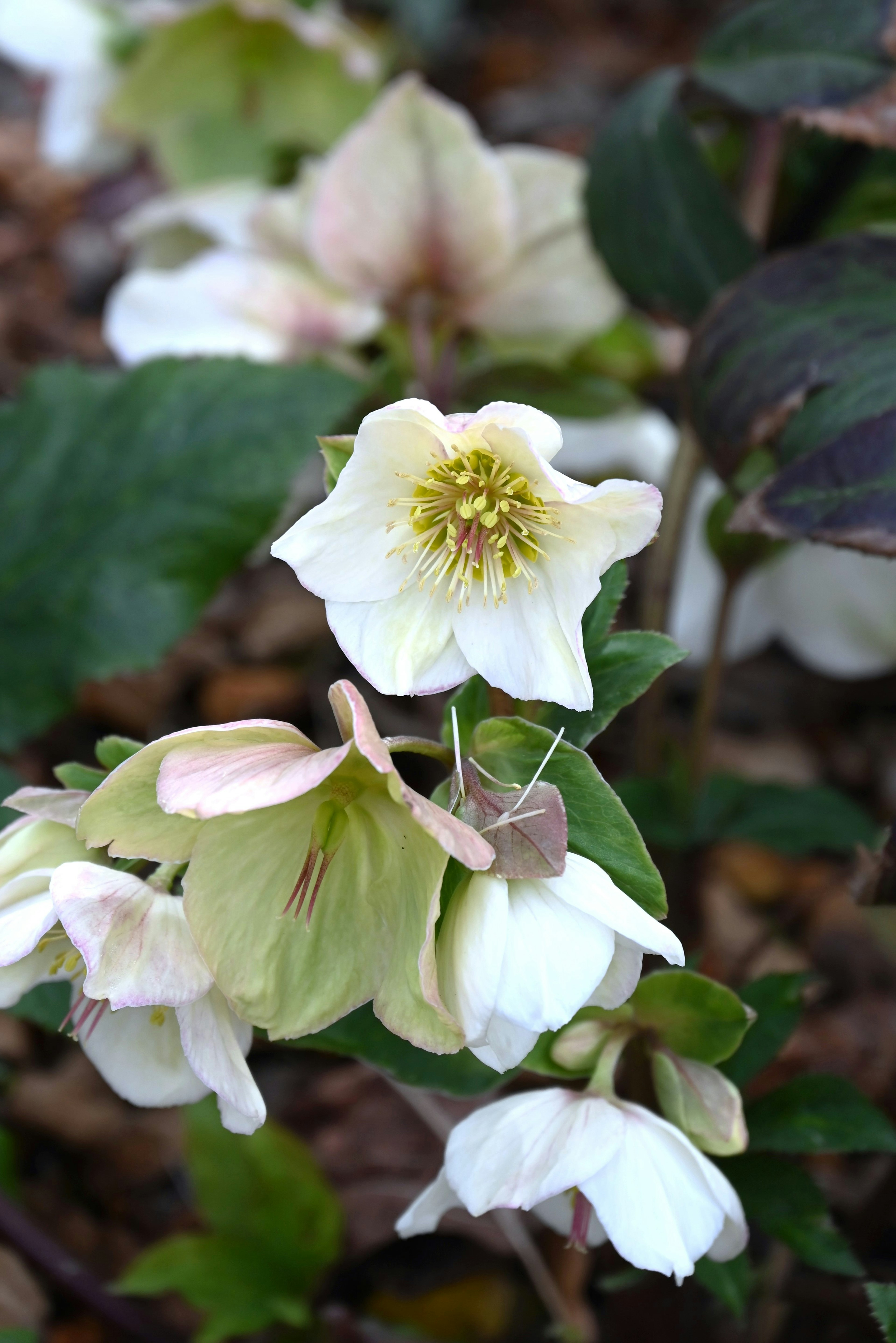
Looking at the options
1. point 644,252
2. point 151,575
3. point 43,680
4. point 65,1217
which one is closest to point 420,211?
point 644,252

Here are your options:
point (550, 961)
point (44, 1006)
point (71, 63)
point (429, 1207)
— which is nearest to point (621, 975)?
point (550, 961)

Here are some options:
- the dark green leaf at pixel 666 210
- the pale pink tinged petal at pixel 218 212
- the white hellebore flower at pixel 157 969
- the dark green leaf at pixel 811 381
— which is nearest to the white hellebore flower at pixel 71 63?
the pale pink tinged petal at pixel 218 212

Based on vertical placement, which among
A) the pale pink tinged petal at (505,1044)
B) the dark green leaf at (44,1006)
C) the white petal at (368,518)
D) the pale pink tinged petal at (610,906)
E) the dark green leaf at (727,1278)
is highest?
the white petal at (368,518)

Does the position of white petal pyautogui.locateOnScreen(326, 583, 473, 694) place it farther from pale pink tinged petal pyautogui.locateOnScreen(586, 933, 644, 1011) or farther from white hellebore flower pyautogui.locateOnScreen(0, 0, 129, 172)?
white hellebore flower pyautogui.locateOnScreen(0, 0, 129, 172)

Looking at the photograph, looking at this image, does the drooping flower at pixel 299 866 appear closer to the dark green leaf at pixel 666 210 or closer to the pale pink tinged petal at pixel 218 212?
the dark green leaf at pixel 666 210

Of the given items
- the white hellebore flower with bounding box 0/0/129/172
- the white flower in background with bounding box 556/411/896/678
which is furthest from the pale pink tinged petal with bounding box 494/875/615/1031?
the white hellebore flower with bounding box 0/0/129/172

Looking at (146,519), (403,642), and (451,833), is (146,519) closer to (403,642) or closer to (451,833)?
(403,642)

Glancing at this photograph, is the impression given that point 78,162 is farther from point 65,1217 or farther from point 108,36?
point 65,1217
